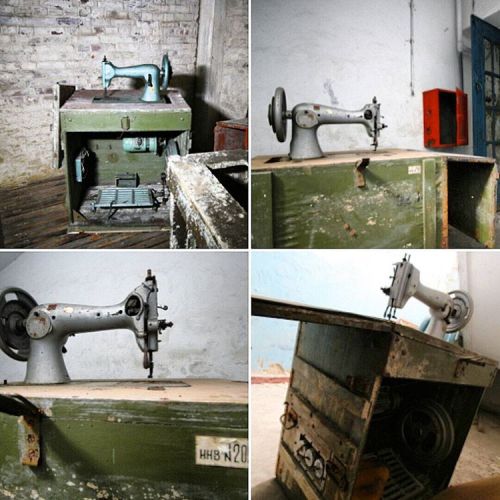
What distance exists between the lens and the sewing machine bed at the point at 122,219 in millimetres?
2295

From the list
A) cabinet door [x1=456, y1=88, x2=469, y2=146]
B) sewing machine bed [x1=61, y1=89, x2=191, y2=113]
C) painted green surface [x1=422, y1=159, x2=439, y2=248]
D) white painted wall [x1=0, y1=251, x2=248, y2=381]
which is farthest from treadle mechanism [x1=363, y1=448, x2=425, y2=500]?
cabinet door [x1=456, y1=88, x2=469, y2=146]

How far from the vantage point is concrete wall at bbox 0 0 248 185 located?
10.1 feet

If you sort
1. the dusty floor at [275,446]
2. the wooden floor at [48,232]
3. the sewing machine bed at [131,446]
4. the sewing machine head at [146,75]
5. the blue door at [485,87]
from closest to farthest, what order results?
1. the sewing machine bed at [131,446]
2. the dusty floor at [275,446]
3. the wooden floor at [48,232]
4. the sewing machine head at [146,75]
5. the blue door at [485,87]

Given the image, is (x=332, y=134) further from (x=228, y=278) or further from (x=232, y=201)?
(x=232, y=201)

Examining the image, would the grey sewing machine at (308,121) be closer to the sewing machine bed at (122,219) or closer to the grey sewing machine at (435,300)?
the grey sewing machine at (435,300)

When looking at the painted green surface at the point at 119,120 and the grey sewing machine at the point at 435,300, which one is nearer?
the grey sewing machine at the point at 435,300

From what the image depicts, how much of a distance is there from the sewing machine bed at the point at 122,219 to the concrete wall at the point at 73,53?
1.00 metres

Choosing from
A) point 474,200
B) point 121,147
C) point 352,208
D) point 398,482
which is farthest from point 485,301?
point 121,147

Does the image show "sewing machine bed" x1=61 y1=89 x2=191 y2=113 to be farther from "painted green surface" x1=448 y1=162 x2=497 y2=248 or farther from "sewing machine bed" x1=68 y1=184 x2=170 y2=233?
"painted green surface" x1=448 y1=162 x2=497 y2=248

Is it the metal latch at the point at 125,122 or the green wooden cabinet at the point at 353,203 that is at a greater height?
the metal latch at the point at 125,122

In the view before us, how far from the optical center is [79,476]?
122 centimetres

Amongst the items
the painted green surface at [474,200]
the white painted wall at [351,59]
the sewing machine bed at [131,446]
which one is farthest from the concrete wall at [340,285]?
the sewing machine bed at [131,446]

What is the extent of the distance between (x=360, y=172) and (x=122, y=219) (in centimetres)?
130

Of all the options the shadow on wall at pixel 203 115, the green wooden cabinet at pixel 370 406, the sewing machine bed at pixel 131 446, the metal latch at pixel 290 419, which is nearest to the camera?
the sewing machine bed at pixel 131 446
